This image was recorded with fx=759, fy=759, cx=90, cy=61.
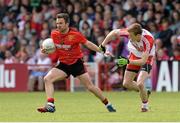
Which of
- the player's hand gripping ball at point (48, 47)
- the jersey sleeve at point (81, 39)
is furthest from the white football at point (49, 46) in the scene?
the jersey sleeve at point (81, 39)

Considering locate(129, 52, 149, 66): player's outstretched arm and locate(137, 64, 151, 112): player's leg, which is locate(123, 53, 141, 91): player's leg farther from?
locate(129, 52, 149, 66): player's outstretched arm

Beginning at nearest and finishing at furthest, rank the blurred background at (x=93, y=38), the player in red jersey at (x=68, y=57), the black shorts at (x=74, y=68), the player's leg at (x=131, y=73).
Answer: the player in red jersey at (x=68, y=57) → the black shorts at (x=74, y=68) → the player's leg at (x=131, y=73) → the blurred background at (x=93, y=38)

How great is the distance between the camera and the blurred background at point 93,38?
27.6 m

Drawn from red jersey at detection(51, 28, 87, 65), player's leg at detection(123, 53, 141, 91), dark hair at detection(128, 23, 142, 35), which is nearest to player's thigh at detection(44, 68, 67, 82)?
red jersey at detection(51, 28, 87, 65)

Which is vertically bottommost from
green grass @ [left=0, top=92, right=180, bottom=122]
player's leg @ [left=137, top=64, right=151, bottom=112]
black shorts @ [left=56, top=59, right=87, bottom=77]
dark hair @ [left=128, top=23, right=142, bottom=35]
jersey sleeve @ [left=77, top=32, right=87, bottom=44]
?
green grass @ [left=0, top=92, right=180, bottom=122]

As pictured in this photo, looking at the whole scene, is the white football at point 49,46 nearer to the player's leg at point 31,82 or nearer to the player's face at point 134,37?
the player's face at point 134,37

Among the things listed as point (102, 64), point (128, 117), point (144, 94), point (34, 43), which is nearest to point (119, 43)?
point (102, 64)

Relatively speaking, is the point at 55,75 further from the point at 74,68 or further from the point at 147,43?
the point at 147,43

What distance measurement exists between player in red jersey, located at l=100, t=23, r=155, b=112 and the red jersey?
1.80 feet

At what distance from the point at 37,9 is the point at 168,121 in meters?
19.2

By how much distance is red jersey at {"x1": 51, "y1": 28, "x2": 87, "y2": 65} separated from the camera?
16.5 m

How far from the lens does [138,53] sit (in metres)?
17.0

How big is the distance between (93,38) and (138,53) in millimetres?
12557

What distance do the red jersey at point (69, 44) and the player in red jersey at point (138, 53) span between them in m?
0.55
